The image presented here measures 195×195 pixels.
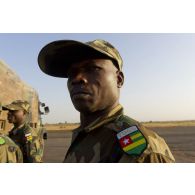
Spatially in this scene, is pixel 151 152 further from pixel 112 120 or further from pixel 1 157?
pixel 1 157

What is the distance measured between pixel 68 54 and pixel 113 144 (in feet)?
2.52

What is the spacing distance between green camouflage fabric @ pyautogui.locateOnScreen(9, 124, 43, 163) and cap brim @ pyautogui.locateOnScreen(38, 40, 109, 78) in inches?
113

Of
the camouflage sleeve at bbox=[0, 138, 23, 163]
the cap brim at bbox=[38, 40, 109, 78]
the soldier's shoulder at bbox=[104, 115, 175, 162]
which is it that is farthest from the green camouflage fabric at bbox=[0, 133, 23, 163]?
the soldier's shoulder at bbox=[104, 115, 175, 162]

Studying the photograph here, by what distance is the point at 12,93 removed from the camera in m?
8.56

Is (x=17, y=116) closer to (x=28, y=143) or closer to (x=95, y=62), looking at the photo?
(x=28, y=143)

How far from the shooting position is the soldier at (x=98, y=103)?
148 cm

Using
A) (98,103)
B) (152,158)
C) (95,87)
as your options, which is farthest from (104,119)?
(152,158)

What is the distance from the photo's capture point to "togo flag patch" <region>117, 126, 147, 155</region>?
1317 mm

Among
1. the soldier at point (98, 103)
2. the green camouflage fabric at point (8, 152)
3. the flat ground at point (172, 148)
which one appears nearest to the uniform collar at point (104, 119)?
the soldier at point (98, 103)

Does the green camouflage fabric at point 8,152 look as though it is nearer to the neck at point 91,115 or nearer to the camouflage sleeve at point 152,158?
the neck at point 91,115

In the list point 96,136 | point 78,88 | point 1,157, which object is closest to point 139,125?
point 96,136

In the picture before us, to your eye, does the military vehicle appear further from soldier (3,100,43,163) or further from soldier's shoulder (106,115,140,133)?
soldier's shoulder (106,115,140,133)

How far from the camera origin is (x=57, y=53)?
6.46 feet

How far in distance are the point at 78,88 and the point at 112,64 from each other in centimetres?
28
